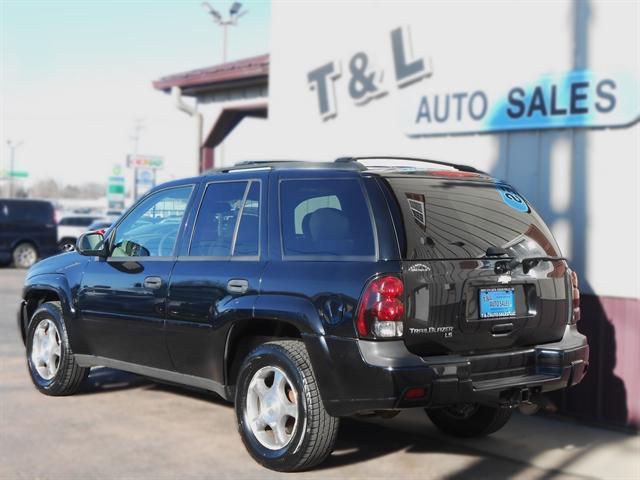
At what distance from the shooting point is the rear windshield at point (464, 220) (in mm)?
4699

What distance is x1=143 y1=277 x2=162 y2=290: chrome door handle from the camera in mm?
5867

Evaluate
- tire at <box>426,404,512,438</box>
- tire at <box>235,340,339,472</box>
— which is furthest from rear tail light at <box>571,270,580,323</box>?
tire at <box>235,340,339,472</box>

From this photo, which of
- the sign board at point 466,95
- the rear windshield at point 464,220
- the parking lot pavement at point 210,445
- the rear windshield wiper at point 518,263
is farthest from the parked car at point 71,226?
the rear windshield wiper at point 518,263

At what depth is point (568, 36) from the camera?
707 cm

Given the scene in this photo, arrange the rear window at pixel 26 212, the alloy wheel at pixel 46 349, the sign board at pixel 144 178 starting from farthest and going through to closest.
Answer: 1. the sign board at pixel 144 178
2. the rear window at pixel 26 212
3. the alloy wheel at pixel 46 349

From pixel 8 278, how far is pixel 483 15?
13.8m

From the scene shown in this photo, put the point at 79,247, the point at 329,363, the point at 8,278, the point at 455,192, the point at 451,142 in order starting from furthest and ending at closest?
1. the point at 8,278
2. the point at 451,142
3. the point at 79,247
4. the point at 455,192
5. the point at 329,363

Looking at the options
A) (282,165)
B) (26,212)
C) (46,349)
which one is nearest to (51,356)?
(46,349)

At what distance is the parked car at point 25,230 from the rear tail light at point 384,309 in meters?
17.8

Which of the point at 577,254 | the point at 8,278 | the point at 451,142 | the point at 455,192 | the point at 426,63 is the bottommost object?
the point at 8,278

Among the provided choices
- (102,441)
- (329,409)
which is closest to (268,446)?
(329,409)

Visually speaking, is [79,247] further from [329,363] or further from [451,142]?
[451,142]

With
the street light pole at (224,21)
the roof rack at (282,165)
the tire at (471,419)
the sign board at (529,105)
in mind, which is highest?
the street light pole at (224,21)

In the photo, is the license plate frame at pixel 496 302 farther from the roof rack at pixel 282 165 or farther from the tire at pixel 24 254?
the tire at pixel 24 254
